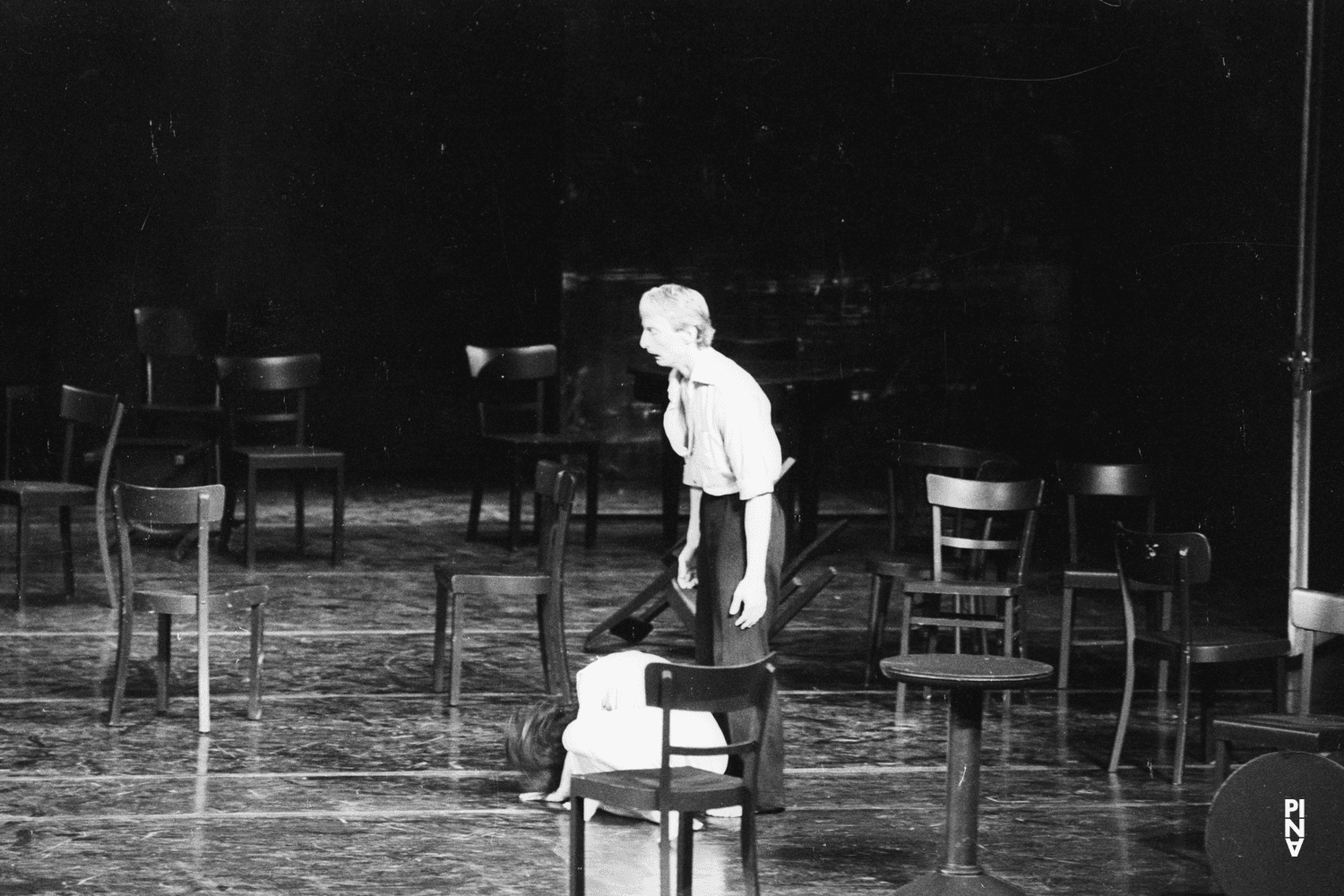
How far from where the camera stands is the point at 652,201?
437 inches

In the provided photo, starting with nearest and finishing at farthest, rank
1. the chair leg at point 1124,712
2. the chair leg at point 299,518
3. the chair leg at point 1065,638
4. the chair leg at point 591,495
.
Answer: the chair leg at point 1124,712
the chair leg at point 1065,638
the chair leg at point 299,518
the chair leg at point 591,495

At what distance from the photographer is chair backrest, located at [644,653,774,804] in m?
3.81

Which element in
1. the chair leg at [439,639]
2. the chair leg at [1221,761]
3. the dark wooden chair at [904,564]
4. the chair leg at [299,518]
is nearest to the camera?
the chair leg at [1221,761]

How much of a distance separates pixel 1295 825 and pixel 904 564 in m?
3.05

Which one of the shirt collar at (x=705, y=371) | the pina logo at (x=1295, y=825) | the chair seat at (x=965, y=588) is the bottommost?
the pina logo at (x=1295, y=825)

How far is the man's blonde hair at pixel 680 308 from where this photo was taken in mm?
4801

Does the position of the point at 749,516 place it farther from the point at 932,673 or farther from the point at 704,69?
the point at 704,69

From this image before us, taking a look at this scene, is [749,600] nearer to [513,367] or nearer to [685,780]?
[685,780]

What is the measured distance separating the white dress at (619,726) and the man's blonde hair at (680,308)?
850 mm

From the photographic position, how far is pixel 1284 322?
26.9 ft

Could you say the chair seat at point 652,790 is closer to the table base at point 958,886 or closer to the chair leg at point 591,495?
the table base at point 958,886

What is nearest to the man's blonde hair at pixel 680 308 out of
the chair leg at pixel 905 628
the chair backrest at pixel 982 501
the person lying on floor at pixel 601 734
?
the person lying on floor at pixel 601 734

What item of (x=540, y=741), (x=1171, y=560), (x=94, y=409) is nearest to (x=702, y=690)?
(x=540, y=741)

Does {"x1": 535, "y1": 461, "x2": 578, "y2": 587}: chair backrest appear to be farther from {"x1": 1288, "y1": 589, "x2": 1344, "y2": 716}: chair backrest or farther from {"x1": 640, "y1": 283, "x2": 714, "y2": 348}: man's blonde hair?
{"x1": 1288, "y1": 589, "x2": 1344, "y2": 716}: chair backrest
